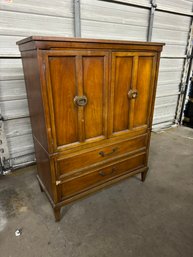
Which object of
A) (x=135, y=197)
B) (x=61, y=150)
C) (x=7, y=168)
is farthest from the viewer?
(x=7, y=168)

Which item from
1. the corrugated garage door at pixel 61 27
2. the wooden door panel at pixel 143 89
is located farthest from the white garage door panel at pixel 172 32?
the wooden door panel at pixel 143 89

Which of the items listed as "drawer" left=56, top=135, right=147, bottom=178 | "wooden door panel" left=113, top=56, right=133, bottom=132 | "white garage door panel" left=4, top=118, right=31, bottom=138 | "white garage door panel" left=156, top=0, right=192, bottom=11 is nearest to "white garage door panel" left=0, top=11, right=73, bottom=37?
"white garage door panel" left=4, top=118, right=31, bottom=138

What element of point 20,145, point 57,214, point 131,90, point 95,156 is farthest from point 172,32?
point 57,214

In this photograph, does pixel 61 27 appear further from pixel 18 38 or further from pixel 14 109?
pixel 14 109

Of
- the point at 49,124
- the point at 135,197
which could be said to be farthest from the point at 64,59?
the point at 135,197

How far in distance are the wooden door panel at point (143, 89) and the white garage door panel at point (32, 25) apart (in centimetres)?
114

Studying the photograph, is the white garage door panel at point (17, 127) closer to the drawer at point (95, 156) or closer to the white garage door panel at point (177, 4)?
the drawer at point (95, 156)

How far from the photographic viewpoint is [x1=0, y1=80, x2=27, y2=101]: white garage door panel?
1860mm

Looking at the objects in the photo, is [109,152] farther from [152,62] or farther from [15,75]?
[15,75]

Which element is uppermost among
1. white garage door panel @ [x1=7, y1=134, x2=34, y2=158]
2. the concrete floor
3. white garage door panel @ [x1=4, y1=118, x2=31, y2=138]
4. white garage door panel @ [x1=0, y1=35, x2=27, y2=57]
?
white garage door panel @ [x1=0, y1=35, x2=27, y2=57]

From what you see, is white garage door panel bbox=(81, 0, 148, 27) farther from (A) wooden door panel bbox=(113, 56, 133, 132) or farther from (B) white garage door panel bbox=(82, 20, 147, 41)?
(A) wooden door panel bbox=(113, 56, 133, 132)

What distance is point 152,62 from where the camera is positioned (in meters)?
1.42

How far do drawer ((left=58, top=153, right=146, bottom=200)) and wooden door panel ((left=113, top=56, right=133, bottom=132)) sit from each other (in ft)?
1.23

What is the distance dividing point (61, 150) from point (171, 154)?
1874 mm
